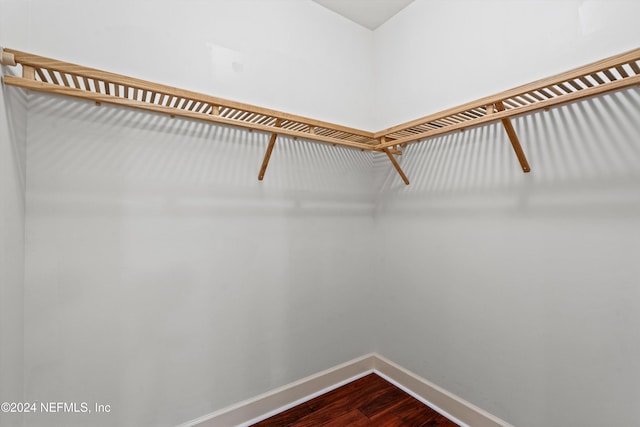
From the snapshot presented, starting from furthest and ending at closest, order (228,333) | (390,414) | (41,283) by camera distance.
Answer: (390,414)
(228,333)
(41,283)

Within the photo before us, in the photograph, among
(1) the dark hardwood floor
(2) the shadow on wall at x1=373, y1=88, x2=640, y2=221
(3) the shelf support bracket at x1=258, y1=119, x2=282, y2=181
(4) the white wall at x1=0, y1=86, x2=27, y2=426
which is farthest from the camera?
(1) the dark hardwood floor

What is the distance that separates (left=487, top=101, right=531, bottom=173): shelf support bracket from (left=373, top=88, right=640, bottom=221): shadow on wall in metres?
0.04

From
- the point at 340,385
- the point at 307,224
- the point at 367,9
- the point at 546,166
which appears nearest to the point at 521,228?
the point at 546,166

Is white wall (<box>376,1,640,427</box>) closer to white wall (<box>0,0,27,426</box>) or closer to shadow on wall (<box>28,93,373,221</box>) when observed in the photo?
shadow on wall (<box>28,93,373,221</box>)

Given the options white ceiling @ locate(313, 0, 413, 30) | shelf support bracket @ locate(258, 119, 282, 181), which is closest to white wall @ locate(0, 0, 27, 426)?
shelf support bracket @ locate(258, 119, 282, 181)

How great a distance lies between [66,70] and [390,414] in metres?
2.10

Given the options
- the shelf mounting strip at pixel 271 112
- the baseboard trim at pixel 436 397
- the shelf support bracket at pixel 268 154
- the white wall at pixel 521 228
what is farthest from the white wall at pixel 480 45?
the baseboard trim at pixel 436 397

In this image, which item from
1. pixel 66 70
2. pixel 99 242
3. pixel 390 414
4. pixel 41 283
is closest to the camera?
pixel 66 70

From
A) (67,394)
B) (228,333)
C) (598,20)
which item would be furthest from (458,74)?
(67,394)

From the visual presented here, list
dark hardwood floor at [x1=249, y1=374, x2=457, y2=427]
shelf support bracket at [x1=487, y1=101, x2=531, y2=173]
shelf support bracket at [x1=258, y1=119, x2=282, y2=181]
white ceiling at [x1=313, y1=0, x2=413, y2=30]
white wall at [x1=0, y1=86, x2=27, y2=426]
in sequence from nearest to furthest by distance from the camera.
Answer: white wall at [x1=0, y1=86, x2=27, y2=426], shelf support bracket at [x1=487, y1=101, x2=531, y2=173], shelf support bracket at [x1=258, y1=119, x2=282, y2=181], dark hardwood floor at [x1=249, y1=374, x2=457, y2=427], white ceiling at [x1=313, y1=0, x2=413, y2=30]

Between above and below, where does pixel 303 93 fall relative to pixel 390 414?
above

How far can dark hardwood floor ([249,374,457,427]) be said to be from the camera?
151cm

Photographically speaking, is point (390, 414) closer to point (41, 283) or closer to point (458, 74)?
point (41, 283)

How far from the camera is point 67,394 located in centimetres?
110
